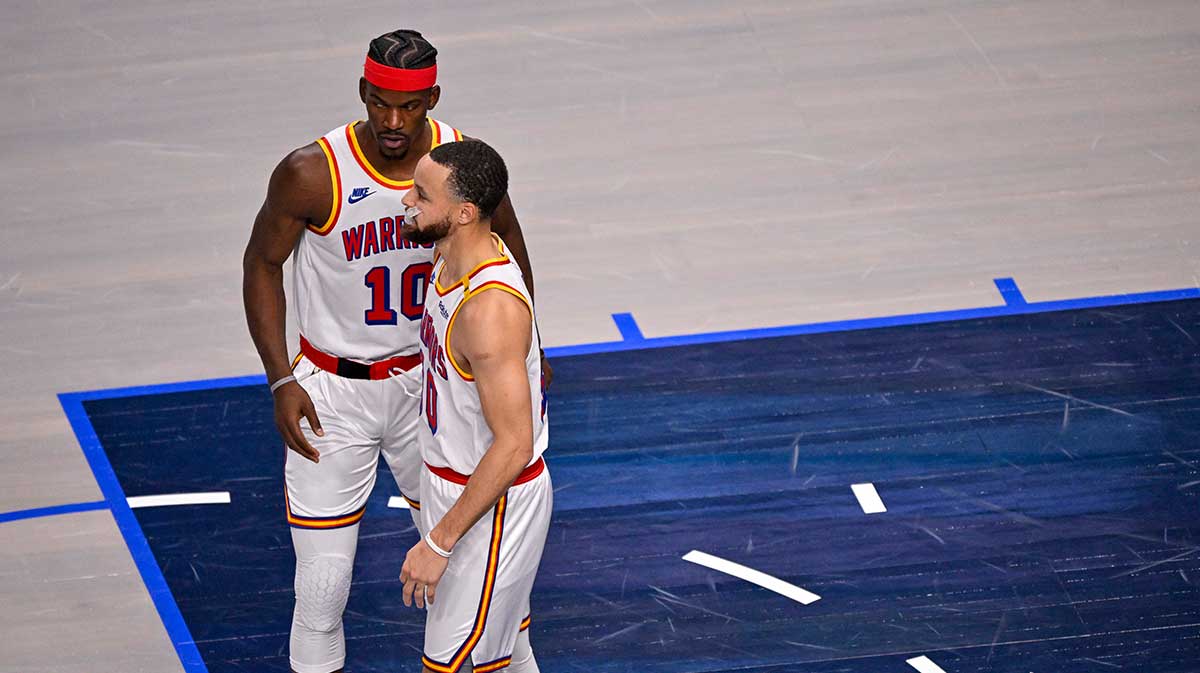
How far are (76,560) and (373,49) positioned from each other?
2339 mm

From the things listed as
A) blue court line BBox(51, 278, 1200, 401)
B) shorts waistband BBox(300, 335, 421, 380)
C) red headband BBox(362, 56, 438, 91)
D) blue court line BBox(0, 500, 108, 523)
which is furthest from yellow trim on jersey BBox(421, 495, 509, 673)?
blue court line BBox(51, 278, 1200, 401)

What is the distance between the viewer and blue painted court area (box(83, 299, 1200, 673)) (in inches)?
208

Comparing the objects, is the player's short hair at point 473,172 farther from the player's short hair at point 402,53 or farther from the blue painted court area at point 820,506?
the blue painted court area at point 820,506

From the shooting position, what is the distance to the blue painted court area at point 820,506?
5.27 meters

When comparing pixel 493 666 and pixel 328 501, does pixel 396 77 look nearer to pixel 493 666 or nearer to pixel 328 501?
pixel 328 501

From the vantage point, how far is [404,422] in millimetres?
4734

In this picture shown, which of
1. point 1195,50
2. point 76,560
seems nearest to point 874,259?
point 1195,50

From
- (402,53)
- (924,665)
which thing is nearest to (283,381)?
(402,53)

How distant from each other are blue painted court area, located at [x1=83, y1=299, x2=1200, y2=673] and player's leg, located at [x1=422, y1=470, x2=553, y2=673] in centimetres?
97

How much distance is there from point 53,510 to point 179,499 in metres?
0.43

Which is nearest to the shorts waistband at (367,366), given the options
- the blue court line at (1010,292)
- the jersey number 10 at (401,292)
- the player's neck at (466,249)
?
the jersey number 10 at (401,292)

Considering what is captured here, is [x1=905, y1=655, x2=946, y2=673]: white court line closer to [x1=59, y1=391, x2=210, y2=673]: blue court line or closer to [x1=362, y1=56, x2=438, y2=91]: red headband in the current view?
[x1=59, y1=391, x2=210, y2=673]: blue court line

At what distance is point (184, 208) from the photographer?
7875 mm

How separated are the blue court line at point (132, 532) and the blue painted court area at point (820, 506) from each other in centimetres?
4
